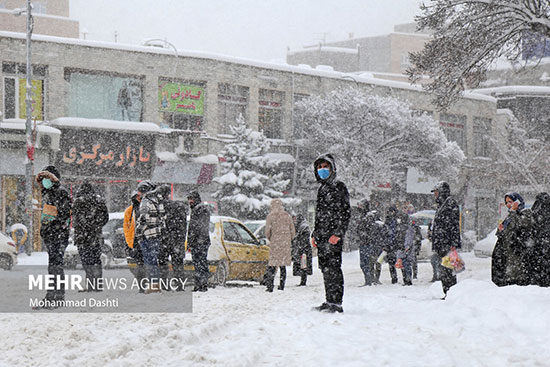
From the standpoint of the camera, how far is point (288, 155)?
32.0 meters

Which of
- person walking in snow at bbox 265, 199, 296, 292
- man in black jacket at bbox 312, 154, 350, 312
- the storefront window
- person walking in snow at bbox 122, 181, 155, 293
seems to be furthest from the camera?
the storefront window

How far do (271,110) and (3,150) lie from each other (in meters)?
11.7

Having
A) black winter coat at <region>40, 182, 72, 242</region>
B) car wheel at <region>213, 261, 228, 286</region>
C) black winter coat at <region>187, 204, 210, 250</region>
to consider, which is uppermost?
black winter coat at <region>40, 182, 72, 242</region>

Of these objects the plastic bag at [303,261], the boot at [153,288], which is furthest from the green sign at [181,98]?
A: the boot at [153,288]

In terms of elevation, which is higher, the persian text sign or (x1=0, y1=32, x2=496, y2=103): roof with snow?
(x1=0, y1=32, x2=496, y2=103): roof with snow

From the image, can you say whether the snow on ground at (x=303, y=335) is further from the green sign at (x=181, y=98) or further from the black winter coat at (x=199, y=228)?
the green sign at (x=181, y=98)

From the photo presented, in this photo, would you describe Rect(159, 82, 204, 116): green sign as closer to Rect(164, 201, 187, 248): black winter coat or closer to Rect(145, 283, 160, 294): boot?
Rect(164, 201, 187, 248): black winter coat

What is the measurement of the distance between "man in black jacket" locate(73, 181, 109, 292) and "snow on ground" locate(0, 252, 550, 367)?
6.55 feet

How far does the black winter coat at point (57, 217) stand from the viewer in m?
8.75

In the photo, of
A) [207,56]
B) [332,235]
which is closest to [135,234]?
[332,235]

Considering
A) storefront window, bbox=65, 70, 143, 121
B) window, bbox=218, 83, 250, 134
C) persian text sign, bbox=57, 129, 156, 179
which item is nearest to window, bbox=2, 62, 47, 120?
storefront window, bbox=65, 70, 143, 121

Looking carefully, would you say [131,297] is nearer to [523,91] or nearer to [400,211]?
[400,211]

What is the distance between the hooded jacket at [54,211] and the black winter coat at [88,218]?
1255 mm

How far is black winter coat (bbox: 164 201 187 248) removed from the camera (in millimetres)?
11559
